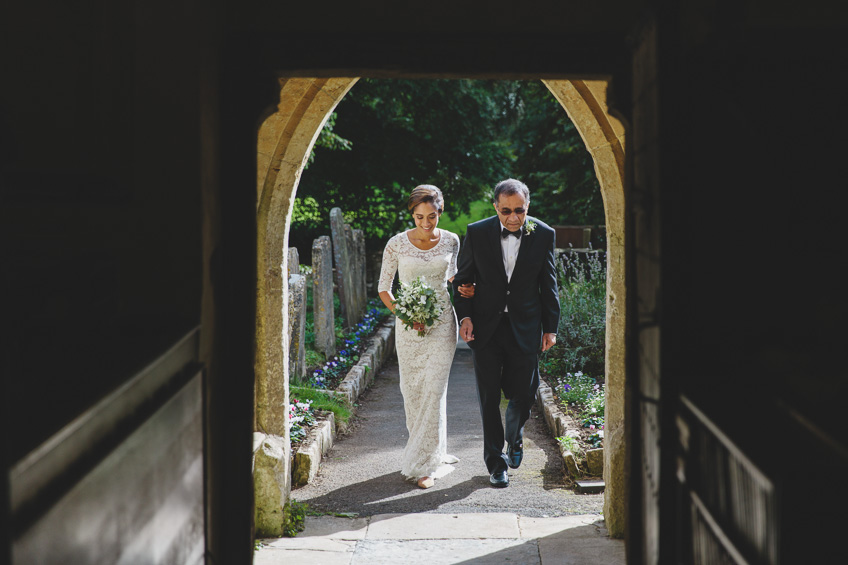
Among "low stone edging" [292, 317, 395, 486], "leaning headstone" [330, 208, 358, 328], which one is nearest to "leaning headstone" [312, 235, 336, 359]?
"low stone edging" [292, 317, 395, 486]

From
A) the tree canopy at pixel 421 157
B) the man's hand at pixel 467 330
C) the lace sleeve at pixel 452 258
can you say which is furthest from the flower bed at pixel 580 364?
the tree canopy at pixel 421 157

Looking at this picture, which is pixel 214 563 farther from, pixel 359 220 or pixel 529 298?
pixel 359 220

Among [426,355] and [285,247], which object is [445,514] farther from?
[285,247]

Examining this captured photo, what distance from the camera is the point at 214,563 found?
3047 mm

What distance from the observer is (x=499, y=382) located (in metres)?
6.00

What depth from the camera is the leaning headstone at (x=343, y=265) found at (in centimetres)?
1123

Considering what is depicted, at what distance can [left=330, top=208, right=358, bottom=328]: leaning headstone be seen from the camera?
36.9 feet

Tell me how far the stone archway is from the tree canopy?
10649 millimetres

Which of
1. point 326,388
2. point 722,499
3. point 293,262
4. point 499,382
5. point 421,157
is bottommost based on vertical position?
point 326,388

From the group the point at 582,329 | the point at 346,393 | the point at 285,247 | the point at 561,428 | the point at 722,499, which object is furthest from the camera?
the point at 582,329

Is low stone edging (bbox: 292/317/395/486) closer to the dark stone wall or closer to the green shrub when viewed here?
the green shrub

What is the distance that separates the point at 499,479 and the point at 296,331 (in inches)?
125

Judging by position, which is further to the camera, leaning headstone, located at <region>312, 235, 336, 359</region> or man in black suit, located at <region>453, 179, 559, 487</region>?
leaning headstone, located at <region>312, 235, 336, 359</region>

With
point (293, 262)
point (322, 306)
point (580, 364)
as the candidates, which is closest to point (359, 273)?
point (322, 306)
